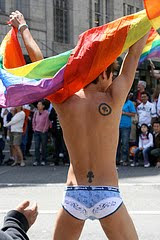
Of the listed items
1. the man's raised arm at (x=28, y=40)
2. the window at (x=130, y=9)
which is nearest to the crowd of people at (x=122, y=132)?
the man's raised arm at (x=28, y=40)

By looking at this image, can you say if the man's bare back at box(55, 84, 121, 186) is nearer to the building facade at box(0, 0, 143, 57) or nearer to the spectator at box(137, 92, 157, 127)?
the spectator at box(137, 92, 157, 127)

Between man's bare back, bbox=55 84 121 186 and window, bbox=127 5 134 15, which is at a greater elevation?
man's bare back, bbox=55 84 121 186

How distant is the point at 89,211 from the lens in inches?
173

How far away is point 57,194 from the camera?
1055cm

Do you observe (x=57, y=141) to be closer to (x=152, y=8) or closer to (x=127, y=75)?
(x=127, y=75)

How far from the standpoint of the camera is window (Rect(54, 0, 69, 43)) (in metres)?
29.8

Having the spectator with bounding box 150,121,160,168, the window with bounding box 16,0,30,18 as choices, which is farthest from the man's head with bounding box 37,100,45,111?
the window with bounding box 16,0,30,18

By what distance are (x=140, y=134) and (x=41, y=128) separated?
2.58 metres

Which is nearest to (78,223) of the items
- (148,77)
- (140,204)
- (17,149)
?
(140,204)

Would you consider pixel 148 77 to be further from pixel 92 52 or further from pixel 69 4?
pixel 92 52

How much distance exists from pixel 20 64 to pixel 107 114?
123 cm

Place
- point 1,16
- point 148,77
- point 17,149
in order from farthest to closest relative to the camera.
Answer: point 148,77
point 1,16
point 17,149

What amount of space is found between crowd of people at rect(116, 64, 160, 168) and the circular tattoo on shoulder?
1017 cm

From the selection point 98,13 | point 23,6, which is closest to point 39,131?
point 23,6
